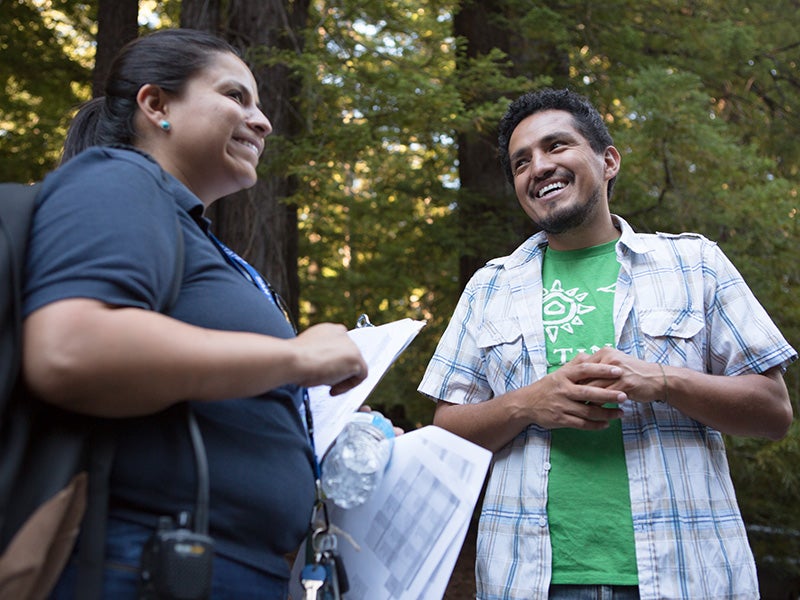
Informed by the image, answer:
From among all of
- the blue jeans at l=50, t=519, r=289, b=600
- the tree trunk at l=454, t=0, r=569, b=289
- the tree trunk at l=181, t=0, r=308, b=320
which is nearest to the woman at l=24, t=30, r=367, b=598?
the blue jeans at l=50, t=519, r=289, b=600

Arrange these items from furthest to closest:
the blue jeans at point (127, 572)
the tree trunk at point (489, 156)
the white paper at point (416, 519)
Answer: the tree trunk at point (489, 156)
the white paper at point (416, 519)
the blue jeans at point (127, 572)

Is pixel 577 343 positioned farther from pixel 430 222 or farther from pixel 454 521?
pixel 430 222

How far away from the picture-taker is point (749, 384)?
2393 millimetres

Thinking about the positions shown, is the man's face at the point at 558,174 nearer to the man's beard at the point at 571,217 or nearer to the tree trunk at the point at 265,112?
the man's beard at the point at 571,217

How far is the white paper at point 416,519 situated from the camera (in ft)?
5.94

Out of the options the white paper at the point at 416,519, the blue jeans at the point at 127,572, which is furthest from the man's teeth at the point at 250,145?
the blue jeans at the point at 127,572

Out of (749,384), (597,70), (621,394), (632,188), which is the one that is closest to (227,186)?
(621,394)

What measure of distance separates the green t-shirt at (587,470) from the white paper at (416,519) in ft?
2.18

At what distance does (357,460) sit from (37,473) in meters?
0.74

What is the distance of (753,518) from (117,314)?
6.63m

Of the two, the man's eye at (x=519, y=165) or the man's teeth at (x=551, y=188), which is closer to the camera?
the man's teeth at (x=551, y=188)

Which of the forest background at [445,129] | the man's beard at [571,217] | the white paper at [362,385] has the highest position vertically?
the forest background at [445,129]

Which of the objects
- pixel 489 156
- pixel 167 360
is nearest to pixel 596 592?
pixel 167 360

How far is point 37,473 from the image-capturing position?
1375mm
